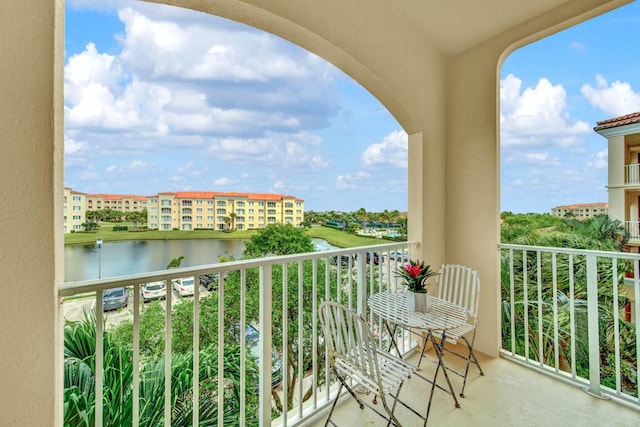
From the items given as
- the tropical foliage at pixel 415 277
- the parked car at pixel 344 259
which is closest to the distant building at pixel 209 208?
the parked car at pixel 344 259

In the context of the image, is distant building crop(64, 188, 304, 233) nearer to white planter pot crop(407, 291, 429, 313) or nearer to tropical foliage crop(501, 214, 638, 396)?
white planter pot crop(407, 291, 429, 313)

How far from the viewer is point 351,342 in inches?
60.7

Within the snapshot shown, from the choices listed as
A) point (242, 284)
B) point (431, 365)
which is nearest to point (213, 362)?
point (242, 284)

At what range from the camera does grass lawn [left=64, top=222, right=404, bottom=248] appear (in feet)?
8.39

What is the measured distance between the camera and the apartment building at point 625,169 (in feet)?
12.7

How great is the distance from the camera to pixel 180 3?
5.17 ft

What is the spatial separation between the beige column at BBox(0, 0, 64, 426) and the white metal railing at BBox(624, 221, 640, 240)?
6.39 meters

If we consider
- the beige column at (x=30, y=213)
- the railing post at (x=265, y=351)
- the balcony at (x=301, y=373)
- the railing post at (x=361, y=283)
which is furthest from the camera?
the railing post at (x=361, y=283)

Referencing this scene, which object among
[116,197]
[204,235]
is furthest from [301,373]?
[116,197]

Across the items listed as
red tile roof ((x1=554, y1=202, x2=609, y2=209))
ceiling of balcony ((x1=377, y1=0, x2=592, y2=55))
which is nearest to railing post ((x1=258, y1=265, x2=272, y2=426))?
ceiling of balcony ((x1=377, y1=0, x2=592, y2=55))

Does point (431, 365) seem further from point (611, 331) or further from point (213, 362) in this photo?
point (611, 331)

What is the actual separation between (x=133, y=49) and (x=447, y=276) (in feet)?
18.4

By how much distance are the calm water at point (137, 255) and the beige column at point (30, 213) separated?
0.17 metres

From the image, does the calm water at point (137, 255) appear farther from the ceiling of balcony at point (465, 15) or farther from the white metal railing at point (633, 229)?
the white metal railing at point (633, 229)
